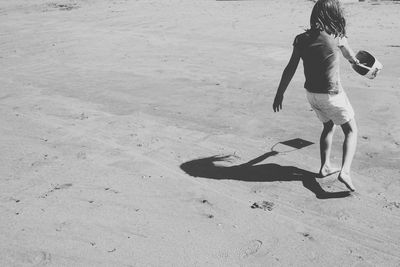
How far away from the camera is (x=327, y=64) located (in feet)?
13.3

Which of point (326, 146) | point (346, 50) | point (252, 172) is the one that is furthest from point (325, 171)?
point (346, 50)

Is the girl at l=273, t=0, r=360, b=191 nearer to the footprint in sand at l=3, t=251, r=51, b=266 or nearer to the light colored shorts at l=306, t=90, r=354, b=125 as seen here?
the light colored shorts at l=306, t=90, r=354, b=125

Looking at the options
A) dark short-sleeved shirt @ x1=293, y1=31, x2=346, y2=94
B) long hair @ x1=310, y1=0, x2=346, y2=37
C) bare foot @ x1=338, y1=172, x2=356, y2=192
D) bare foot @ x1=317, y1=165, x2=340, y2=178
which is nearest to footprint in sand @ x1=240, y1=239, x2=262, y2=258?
bare foot @ x1=338, y1=172, x2=356, y2=192

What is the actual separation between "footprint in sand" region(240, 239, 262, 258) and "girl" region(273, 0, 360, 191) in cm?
108

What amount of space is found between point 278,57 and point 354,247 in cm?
662

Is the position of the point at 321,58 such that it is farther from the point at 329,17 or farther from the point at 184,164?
the point at 184,164

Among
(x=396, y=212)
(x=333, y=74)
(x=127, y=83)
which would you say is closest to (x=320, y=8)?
(x=333, y=74)

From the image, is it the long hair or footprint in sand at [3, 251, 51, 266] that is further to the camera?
the long hair

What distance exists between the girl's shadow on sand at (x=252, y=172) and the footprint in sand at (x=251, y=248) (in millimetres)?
1049

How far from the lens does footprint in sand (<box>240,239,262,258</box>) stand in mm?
3469

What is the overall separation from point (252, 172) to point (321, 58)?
1.44m

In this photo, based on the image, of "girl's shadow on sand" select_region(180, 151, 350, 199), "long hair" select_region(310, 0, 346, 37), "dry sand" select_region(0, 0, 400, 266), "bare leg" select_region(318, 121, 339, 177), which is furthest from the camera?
"girl's shadow on sand" select_region(180, 151, 350, 199)

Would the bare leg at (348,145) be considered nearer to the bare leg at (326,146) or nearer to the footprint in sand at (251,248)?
the bare leg at (326,146)

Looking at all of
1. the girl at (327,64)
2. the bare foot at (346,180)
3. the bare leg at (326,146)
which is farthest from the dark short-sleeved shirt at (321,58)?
the bare foot at (346,180)
